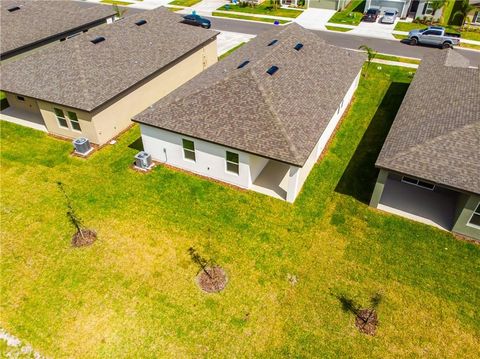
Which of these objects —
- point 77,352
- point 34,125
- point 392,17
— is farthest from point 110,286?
point 392,17

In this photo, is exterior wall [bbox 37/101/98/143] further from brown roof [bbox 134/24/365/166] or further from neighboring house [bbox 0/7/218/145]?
brown roof [bbox 134/24/365/166]

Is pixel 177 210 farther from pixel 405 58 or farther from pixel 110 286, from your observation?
pixel 405 58

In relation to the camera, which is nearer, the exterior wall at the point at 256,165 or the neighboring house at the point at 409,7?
the exterior wall at the point at 256,165

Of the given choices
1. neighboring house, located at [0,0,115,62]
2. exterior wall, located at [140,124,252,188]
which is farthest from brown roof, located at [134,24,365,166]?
neighboring house, located at [0,0,115,62]

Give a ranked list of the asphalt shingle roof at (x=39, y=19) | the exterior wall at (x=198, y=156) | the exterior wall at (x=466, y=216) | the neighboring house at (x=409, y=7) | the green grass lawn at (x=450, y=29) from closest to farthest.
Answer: the exterior wall at (x=466, y=216) → the exterior wall at (x=198, y=156) → the asphalt shingle roof at (x=39, y=19) → the green grass lawn at (x=450, y=29) → the neighboring house at (x=409, y=7)

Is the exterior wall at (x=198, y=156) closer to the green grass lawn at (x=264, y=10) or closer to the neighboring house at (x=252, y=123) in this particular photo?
the neighboring house at (x=252, y=123)

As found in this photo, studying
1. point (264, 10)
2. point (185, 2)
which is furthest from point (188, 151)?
point (185, 2)

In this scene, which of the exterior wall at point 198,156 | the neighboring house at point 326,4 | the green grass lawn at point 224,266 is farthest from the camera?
the neighboring house at point 326,4

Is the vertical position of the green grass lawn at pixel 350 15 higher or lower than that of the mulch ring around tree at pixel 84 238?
higher

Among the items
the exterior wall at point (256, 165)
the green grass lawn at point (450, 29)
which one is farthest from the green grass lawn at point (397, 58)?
the exterior wall at point (256, 165)
